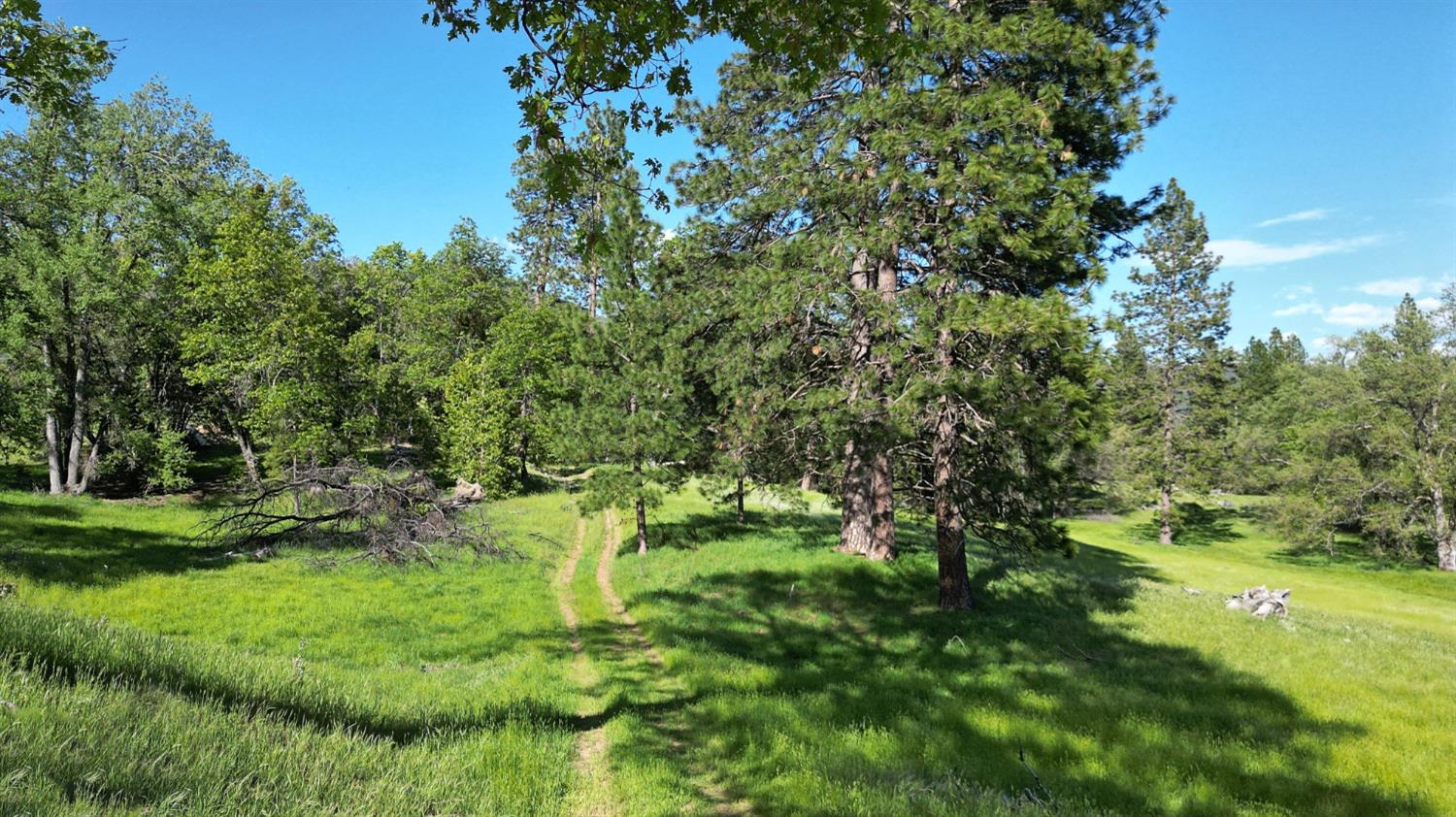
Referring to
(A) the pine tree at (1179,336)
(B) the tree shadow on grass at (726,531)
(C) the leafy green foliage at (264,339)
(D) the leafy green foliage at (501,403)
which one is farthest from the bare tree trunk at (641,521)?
(A) the pine tree at (1179,336)

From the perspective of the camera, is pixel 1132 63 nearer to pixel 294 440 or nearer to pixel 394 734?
pixel 394 734

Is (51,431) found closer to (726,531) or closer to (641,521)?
(641,521)

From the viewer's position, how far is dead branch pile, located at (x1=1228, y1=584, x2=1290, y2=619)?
1558 cm

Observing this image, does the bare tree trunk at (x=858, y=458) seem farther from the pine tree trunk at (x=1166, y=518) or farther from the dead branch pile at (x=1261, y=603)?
the pine tree trunk at (x=1166, y=518)

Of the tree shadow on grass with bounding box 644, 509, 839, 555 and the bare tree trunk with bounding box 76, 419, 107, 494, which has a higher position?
the bare tree trunk with bounding box 76, 419, 107, 494

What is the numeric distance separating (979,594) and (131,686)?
14.1 meters

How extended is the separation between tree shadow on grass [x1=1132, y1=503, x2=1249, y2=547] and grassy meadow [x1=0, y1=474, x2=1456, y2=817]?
27706mm

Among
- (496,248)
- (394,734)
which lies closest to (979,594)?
(394,734)

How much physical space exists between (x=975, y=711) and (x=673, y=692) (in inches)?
156

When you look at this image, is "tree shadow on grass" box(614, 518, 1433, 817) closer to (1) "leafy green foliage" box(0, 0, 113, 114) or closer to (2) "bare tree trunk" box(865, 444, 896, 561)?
(2) "bare tree trunk" box(865, 444, 896, 561)

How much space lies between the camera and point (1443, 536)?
30375 mm

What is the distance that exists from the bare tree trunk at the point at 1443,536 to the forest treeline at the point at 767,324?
0.43 ft

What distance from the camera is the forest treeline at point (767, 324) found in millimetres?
10297

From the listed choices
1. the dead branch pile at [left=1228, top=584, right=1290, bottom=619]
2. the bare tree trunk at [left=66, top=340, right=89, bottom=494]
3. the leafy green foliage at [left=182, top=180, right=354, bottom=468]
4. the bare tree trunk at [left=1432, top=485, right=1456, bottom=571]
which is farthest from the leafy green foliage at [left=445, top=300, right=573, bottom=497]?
the bare tree trunk at [left=1432, top=485, right=1456, bottom=571]
